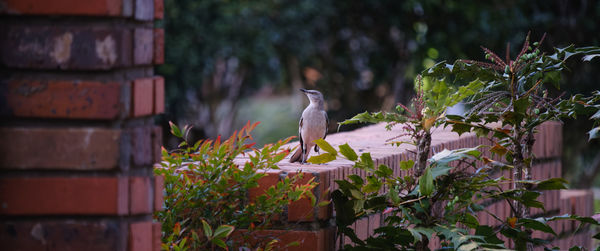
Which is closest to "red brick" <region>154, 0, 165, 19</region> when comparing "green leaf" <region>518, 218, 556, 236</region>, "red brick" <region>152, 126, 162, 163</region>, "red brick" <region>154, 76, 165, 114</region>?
"red brick" <region>154, 76, 165, 114</region>

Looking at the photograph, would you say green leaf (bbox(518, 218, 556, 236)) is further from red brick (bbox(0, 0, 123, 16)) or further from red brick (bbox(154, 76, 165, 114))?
red brick (bbox(0, 0, 123, 16))

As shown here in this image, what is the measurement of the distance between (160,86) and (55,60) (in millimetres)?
224

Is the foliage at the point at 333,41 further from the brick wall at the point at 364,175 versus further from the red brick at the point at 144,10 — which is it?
the red brick at the point at 144,10

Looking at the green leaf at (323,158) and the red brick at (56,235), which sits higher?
the green leaf at (323,158)

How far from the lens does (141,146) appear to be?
1452 mm

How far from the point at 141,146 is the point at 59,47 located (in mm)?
242

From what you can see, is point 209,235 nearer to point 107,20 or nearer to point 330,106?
point 107,20

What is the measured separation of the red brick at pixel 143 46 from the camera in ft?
4.70

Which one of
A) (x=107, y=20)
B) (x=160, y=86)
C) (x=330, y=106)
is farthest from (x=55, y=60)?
(x=330, y=106)

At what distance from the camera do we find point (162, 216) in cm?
203

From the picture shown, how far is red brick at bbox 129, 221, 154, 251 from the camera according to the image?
1.44m

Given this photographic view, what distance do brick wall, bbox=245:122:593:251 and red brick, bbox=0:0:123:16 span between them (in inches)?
38.6

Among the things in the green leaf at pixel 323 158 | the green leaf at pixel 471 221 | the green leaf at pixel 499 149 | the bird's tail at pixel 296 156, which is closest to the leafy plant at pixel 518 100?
the green leaf at pixel 499 149

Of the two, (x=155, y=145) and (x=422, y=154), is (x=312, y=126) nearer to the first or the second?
(x=422, y=154)
